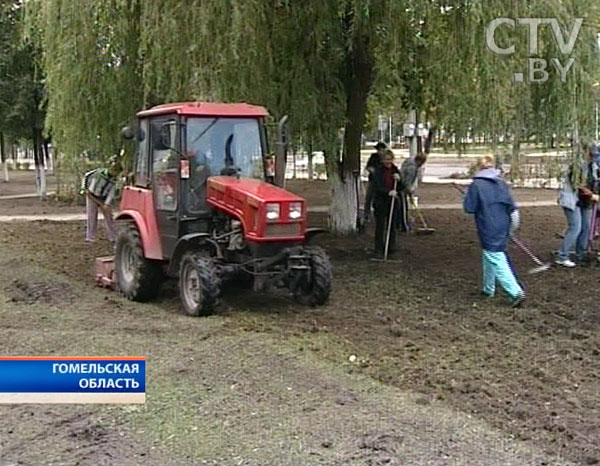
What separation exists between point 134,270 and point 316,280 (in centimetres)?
218

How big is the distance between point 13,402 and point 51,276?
6394 millimetres

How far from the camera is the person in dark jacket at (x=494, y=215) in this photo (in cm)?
909

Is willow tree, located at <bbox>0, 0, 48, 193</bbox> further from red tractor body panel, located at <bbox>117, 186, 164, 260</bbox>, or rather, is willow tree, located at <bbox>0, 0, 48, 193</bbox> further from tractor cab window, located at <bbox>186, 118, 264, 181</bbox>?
tractor cab window, located at <bbox>186, 118, 264, 181</bbox>

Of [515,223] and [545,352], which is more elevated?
[515,223]

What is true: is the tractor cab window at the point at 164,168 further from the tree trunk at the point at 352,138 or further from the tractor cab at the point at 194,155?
the tree trunk at the point at 352,138

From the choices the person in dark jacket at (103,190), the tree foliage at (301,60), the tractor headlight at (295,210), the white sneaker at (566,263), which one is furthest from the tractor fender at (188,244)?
the white sneaker at (566,263)

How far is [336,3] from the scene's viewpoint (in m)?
10.8

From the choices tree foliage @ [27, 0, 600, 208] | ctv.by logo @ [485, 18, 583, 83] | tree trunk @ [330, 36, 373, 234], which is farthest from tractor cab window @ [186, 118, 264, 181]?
tree trunk @ [330, 36, 373, 234]

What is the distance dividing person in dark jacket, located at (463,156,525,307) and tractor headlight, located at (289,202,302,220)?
201cm

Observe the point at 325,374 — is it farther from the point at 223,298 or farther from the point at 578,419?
the point at 223,298

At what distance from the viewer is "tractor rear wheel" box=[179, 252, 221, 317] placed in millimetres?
8195

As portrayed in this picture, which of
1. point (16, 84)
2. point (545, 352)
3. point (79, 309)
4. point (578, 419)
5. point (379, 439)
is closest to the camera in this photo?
point (379, 439)

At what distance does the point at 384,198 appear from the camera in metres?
12.8

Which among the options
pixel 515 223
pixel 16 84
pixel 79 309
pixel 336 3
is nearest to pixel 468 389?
pixel 515 223
